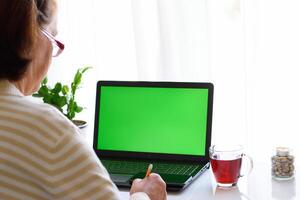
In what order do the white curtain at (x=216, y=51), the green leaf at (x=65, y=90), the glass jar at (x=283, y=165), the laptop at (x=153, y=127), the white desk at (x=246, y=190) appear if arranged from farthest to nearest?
1. the white curtain at (x=216, y=51)
2. the green leaf at (x=65, y=90)
3. the laptop at (x=153, y=127)
4. the glass jar at (x=283, y=165)
5. the white desk at (x=246, y=190)

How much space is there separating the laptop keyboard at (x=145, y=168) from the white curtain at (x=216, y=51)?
62 centimetres

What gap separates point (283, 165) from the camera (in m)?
1.62

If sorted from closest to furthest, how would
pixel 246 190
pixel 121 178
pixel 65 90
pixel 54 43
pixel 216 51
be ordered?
1. pixel 54 43
2. pixel 246 190
3. pixel 121 178
4. pixel 65 90
5. pixel 216 51

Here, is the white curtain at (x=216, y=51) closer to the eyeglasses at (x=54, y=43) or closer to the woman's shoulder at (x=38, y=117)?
the eyeglasses at (x=54, y=43)

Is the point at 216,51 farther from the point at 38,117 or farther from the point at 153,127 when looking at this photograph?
the point at 38,117

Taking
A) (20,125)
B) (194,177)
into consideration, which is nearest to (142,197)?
(194,177)

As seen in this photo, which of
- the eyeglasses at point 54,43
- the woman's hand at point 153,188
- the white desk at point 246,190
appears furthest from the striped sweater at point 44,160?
the white desk at point 246,190

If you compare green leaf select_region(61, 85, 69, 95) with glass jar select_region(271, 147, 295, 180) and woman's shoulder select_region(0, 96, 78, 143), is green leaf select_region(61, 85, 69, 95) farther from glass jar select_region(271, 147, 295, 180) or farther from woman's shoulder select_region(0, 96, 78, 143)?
woman's shoulder select_region(0, 96, 78, 143)

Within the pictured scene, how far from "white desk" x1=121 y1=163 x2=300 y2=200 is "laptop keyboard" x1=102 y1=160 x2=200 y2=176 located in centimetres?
6

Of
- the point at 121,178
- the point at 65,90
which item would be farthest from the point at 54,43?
the point at 65,90

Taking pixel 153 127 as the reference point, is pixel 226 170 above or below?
below

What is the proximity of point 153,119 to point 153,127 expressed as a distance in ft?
0.09

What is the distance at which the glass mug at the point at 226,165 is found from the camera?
5.18ft

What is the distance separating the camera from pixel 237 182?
162cm
